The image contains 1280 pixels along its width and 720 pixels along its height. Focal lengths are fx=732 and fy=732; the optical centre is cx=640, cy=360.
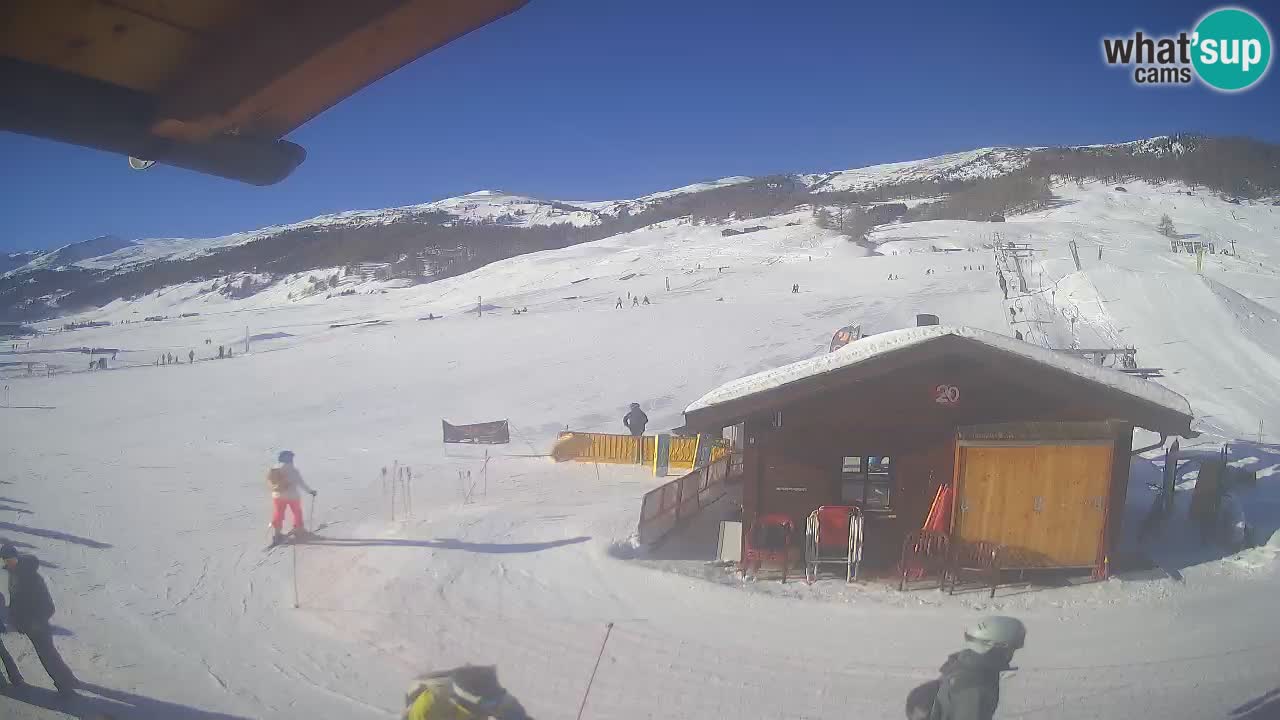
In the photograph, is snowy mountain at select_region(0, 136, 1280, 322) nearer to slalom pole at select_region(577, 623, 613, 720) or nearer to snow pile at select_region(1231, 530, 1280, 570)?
slalom pole at select_region(577, 623, 613, 720)

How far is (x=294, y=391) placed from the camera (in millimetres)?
25609

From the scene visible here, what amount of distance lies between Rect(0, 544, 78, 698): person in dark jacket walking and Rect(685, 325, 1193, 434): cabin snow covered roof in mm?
7007

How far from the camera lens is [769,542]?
32.4ft

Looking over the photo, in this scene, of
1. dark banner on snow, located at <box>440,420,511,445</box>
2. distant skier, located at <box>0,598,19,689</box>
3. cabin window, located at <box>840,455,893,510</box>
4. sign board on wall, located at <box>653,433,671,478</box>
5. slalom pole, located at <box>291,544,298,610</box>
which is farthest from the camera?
dark banner on snow, located at <box>440,420,511,445</box>

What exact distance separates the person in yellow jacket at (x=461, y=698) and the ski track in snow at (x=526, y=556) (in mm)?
1631

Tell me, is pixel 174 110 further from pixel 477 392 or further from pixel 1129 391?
pixel 477 392

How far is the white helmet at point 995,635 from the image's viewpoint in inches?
160

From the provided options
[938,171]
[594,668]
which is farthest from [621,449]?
[938,171]

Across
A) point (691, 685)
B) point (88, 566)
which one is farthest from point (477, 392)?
point (691, 685)

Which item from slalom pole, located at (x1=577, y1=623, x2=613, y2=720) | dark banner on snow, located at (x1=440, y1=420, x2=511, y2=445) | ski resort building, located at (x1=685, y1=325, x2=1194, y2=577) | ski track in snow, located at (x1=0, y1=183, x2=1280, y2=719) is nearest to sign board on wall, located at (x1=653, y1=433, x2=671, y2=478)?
ski track in snow, located at (x1=0, y1=183, x2=1280, y2=719)

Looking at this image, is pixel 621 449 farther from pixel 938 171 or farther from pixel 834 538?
pixel 938 171

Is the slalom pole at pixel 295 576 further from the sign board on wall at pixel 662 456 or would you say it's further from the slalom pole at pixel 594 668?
the sign board on wall at pixel 662 456

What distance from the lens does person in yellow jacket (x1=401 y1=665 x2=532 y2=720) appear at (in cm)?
423

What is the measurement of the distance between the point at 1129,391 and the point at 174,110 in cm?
1041
